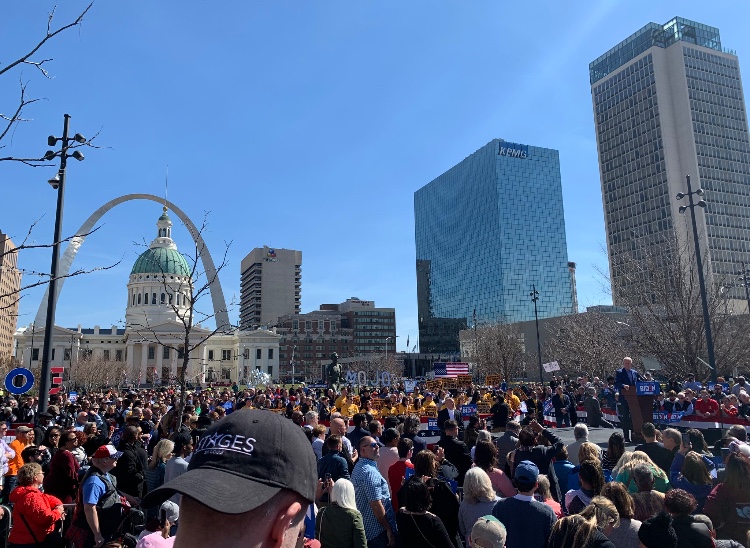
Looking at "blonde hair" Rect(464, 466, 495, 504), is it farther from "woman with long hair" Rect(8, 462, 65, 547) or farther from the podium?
the podium

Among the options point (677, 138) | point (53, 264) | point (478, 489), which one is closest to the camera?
point (478, 489)

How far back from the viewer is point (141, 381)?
407ft

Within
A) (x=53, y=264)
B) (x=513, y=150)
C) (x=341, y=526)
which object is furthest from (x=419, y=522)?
(x=513, y=150)

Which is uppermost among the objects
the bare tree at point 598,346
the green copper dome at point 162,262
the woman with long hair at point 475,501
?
the green copper dome at point 162,262

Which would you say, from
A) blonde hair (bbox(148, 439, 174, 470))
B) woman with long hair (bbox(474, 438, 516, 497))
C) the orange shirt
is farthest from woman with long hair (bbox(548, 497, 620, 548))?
the orange shirt

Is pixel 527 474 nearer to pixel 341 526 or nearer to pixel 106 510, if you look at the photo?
pixel 341 526

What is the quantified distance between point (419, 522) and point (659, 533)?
2.28 meters

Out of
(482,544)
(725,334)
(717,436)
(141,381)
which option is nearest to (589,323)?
(725,334)

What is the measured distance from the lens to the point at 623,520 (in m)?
5.16

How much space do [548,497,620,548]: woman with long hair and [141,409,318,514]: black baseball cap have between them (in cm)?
364

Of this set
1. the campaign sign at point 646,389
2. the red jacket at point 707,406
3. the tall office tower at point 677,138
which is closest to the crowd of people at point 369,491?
the campaign sign at point 646,389

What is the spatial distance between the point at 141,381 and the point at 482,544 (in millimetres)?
132885

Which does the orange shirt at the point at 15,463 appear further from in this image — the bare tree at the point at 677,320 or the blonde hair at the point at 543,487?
the bare tree at the point at 677,320

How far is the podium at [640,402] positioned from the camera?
623 inches
